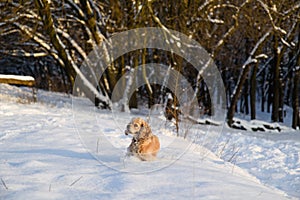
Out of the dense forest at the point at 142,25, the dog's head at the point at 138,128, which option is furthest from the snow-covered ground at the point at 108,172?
the dense forest at the point at 142,25

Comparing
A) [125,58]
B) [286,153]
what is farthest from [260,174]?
[125,58]

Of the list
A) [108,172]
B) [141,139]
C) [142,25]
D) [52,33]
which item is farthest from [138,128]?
[142,25]

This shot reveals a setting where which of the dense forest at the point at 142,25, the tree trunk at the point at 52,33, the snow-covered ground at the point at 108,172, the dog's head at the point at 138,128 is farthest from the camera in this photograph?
the dense forest at the point at 142,25

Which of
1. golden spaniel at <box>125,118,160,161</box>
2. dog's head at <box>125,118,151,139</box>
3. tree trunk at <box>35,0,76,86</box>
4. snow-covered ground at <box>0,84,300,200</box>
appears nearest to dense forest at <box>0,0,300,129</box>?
tree trunk at <box>35,0,76,86</box>

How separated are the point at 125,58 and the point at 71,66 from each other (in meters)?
3.24

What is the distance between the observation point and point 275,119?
17.2 m

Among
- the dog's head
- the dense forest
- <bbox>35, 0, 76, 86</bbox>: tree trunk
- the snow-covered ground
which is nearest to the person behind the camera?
the snow-covered ground

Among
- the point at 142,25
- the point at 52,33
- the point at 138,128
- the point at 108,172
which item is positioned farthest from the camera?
the point at 142,25

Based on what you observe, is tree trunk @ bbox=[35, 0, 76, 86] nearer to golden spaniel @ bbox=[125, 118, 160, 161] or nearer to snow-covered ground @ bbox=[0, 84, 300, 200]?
snow-covered ground @ bbox=[0, 84, 300, 200]

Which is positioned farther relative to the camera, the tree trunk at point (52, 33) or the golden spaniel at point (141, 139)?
the tree trunk at point (52, 33)

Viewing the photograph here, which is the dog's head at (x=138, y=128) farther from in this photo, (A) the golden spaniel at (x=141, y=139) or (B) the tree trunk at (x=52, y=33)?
(B) the tree trunk at (x=52, y=33)

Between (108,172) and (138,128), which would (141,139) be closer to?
(138,128)

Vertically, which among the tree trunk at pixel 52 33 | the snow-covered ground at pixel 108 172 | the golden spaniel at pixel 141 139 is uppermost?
the tree trunk at pixel 52 33

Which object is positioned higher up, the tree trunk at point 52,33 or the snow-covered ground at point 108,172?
the tree trunk at point 52,33
